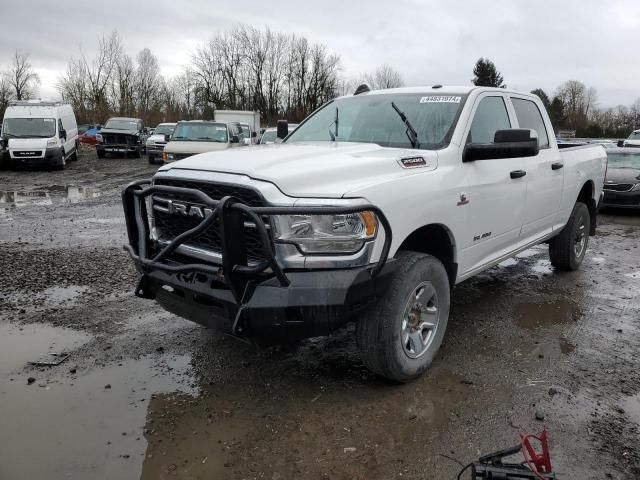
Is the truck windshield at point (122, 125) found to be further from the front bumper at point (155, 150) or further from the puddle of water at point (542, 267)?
the puddle of water at point (542, 267)

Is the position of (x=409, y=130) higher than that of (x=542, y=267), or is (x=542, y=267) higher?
(x=409, y=130)

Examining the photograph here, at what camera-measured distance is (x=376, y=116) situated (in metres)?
4.56

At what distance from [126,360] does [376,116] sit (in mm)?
2783

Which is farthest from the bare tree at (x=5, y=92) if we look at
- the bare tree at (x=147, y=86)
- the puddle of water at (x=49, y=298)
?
the puddle of water at (x=49, y=298)

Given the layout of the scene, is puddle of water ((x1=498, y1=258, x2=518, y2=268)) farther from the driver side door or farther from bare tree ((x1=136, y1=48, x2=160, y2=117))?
bare tree ((x1=136, y1=48, x2=160, y2=117))

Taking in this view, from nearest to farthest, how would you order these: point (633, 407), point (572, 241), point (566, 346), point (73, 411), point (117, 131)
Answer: point (73, 411) → point (633, 407) → point (566, 346) → point (572, 241) → point (117, 131)

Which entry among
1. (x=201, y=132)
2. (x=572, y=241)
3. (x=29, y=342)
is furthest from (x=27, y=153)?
(x=572, y=241)

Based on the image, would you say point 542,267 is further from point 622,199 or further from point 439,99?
point 622,199

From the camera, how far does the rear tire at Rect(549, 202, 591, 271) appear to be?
6.28 m

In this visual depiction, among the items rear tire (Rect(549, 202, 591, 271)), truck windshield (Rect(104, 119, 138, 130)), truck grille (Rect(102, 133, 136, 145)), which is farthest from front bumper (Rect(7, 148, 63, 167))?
rear tire (Rect(549, 202, 591, 271))

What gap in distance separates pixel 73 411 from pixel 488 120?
3.81 m

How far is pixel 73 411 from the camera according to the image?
130 inches

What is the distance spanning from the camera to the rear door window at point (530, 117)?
5.16m

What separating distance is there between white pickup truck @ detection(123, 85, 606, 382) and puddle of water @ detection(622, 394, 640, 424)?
48.2 inches
